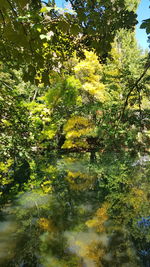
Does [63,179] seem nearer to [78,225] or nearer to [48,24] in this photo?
[78,225]

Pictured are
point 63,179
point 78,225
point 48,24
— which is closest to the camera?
point 48,24

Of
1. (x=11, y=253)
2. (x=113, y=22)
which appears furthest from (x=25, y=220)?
(x=113, y=22)

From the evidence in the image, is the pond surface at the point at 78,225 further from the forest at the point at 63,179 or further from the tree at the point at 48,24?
the tree at the point at 48,24

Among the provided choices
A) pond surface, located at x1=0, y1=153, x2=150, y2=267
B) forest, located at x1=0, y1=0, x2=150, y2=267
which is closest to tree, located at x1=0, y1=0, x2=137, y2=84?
forest, located at x1=0, y1=0, x2=150, y2=267

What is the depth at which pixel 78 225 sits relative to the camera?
4461 millimetres

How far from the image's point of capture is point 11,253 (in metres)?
3.49

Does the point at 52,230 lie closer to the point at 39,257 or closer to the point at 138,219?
the point at 39,257

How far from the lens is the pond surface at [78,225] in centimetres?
337

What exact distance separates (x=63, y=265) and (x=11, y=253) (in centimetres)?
101

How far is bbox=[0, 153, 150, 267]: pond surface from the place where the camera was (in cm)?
337

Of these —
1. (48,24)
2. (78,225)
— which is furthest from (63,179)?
(48,24)

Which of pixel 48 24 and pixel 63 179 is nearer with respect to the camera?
pixel 48 24

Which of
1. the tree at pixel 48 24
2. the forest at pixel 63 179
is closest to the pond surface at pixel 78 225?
the forest at pixel 63 179

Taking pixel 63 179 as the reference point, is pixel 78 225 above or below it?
below
